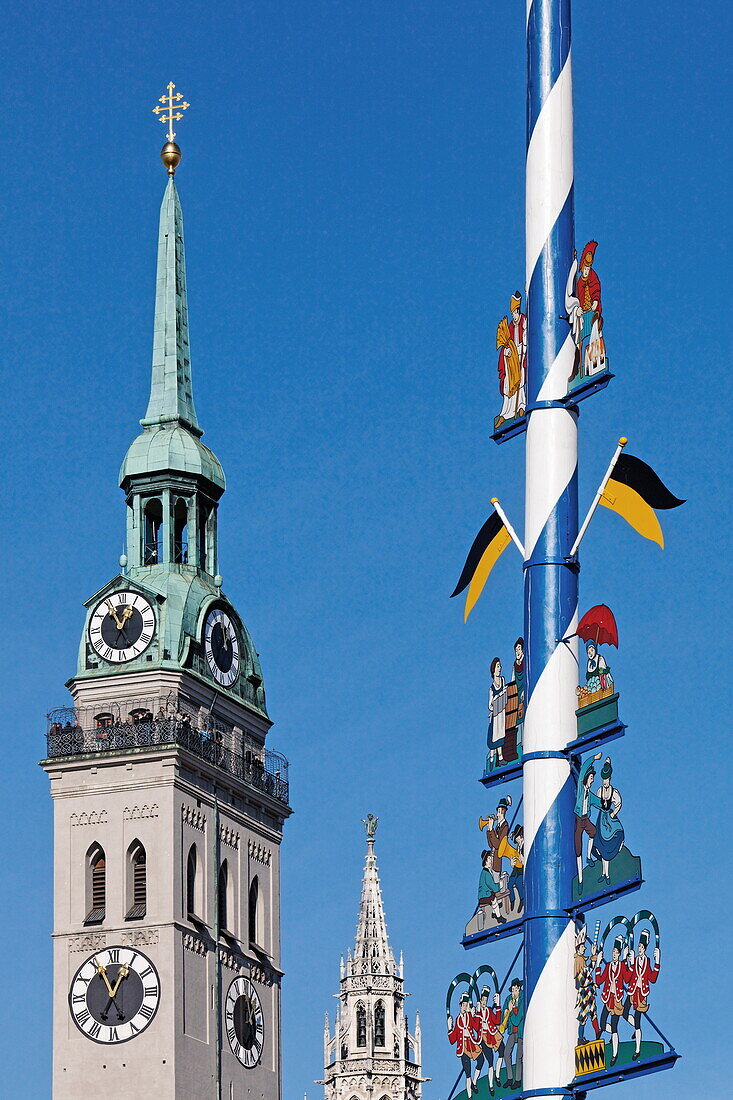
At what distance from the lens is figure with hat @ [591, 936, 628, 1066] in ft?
77.9

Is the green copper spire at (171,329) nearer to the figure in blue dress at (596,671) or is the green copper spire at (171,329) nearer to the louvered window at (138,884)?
the louvered window at (138,884)

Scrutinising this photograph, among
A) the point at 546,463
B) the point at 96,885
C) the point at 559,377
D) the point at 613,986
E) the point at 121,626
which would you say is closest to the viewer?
the point at 613,986

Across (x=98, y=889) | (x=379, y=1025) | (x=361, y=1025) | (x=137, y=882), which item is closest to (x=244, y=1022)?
(x=137, y=882)

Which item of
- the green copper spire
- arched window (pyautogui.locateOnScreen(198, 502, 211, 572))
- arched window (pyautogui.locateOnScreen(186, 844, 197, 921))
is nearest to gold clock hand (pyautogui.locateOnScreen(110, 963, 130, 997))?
arched window (pyautogui.locateOnScreen(186, 844, 197, 921))

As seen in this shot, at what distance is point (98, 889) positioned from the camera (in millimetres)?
85875

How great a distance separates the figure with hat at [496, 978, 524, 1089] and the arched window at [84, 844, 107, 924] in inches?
2395

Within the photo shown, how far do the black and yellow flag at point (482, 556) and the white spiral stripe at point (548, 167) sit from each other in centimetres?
223

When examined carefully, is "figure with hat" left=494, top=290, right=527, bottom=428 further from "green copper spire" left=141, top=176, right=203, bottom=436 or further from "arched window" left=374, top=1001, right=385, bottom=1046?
"arched window" left=374, top=1001, right=385, bottom=1046

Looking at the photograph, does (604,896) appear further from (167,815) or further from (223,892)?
(223,892)

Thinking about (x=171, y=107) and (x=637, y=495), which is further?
(x=171, y=107)

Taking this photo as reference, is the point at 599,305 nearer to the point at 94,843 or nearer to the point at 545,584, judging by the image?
the point at 545,584

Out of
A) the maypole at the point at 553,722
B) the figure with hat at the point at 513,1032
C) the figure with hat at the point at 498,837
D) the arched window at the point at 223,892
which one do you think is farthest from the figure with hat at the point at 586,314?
the arched window at the point at 223,892

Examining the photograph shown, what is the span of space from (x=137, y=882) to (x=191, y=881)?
192 cm

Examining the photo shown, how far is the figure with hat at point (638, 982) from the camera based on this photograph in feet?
77.6
